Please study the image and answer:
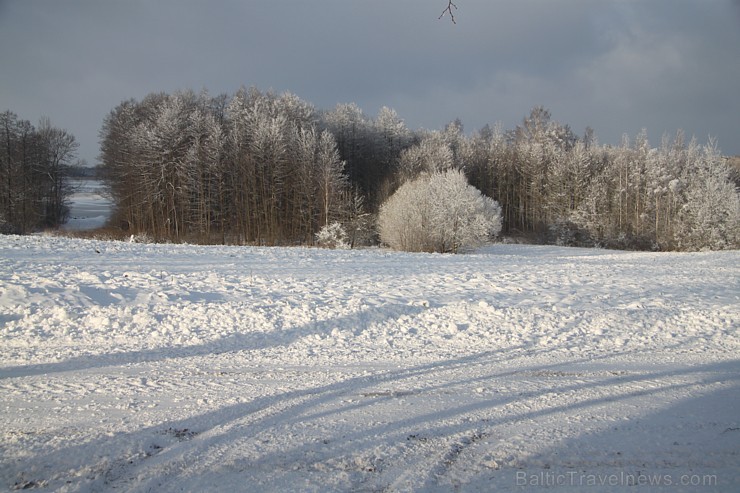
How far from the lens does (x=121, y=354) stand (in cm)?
725

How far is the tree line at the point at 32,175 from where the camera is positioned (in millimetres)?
42156

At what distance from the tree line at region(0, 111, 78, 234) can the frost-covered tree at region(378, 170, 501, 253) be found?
34548 millimetres

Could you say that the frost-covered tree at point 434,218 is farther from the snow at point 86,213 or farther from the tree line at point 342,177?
the snow at point 86,213

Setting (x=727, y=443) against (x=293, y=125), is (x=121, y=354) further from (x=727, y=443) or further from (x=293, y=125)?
(x=293, y=125)

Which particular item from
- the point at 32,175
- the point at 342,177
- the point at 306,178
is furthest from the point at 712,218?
the point at 32,175

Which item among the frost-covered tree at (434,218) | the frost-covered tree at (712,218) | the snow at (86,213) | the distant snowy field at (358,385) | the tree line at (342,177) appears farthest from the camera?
the snow at (86,213)

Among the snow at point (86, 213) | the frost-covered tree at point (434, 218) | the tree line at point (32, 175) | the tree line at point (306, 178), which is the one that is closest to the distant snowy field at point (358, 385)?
the frost-covered tree at point (434, 218)

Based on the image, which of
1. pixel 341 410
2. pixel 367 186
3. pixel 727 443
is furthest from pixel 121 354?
pixel 367 186

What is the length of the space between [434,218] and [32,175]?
44.1 metres

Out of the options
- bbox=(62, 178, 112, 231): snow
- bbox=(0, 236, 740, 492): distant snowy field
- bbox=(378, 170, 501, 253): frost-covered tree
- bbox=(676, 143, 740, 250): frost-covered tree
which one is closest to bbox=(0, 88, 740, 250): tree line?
bbox=(676, 143, 740, 250): frost-covered tree

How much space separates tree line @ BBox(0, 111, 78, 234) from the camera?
138 feet

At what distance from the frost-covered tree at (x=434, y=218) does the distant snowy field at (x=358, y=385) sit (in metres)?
24.0

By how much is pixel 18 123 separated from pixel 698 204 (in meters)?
66.2

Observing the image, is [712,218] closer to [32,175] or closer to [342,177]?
[342,177]
